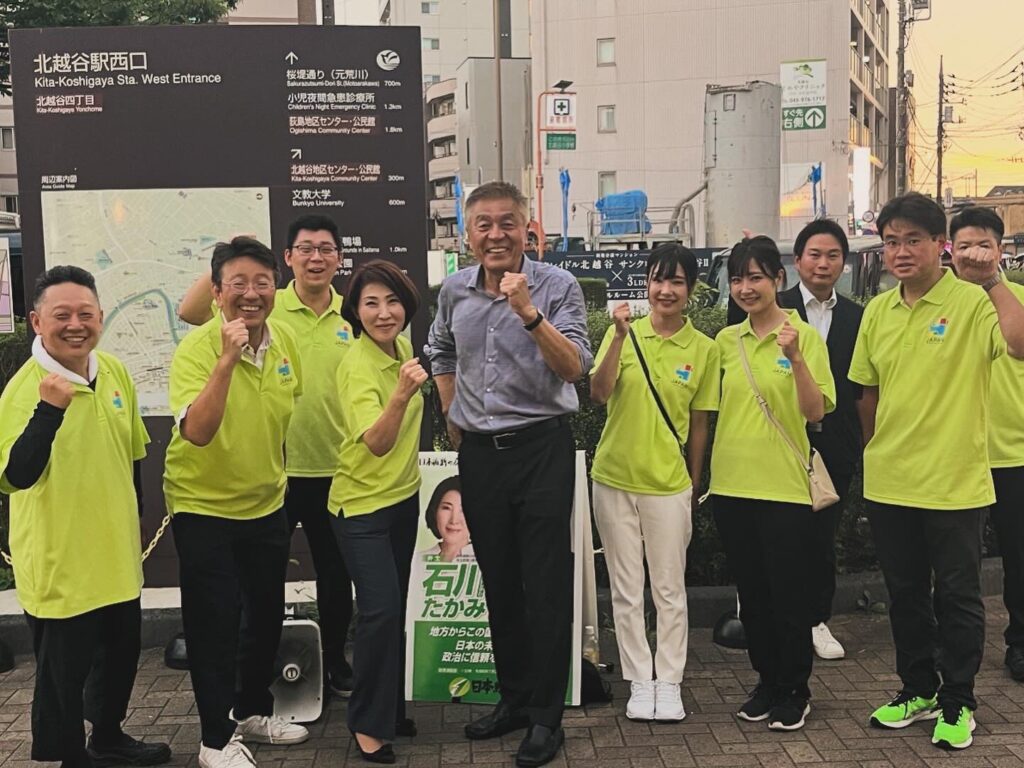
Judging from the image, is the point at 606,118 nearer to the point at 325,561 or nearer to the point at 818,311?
the point at 818,311

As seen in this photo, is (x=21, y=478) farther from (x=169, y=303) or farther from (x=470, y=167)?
(x=470, y=167)

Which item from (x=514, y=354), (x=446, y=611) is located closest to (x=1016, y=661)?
(x=446, y=611)

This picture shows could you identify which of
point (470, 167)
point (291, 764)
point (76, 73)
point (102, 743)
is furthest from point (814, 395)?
point (470, 167)

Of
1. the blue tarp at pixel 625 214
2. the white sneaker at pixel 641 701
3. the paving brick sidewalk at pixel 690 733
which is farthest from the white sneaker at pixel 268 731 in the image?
the blue tarp at pixel 625 214

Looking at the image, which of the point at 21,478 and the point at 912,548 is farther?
the point at 912,548

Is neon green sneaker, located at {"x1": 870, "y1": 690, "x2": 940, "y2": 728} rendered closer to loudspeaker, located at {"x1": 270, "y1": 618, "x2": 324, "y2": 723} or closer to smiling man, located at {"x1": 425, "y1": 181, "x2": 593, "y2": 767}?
smiling man, located at {"x1": 425, "y1": 181, "x2": 593, "y2": 767}

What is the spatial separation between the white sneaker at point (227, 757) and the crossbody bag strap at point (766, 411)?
2.31 meters

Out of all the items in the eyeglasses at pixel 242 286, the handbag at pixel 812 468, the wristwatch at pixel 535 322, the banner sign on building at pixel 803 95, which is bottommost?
the handbag at pixel 812 468

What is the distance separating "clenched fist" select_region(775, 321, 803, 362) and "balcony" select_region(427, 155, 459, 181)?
5847cm

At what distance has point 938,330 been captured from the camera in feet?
11.9

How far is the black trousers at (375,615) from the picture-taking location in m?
3.53

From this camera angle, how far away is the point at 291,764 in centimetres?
364

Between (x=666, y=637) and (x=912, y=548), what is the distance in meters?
1.02

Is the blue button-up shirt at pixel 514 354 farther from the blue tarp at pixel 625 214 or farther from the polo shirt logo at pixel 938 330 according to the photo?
the blue tarp at pixel 625 214
